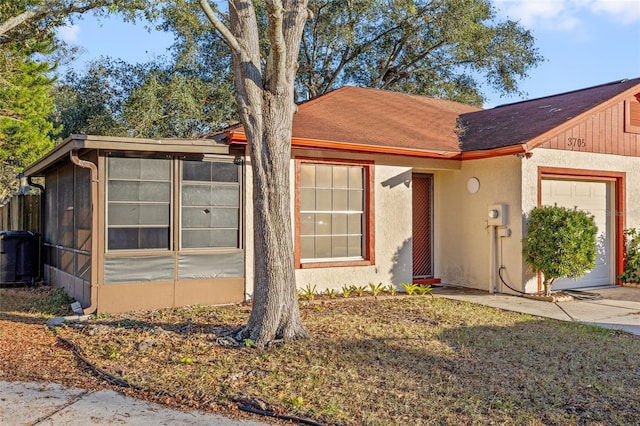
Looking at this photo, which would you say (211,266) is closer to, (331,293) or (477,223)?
(331,293)

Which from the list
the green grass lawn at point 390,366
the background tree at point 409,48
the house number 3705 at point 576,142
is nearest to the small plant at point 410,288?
the green grass lawn at point 390,366

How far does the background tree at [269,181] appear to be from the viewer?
20.1ft

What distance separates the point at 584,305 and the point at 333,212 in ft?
15.1

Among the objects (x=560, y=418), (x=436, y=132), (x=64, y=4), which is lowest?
(x=560, y=418)

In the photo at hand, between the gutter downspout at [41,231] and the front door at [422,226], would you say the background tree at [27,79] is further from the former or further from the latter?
the front door at [422,226]

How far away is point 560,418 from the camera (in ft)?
13.6

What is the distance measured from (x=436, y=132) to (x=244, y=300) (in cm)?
573

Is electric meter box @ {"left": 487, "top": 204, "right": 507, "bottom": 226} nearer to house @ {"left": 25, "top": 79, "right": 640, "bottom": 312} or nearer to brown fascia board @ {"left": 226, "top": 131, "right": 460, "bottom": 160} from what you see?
house @ {"left": 25, "top": 79, "right": 640, "bottom": 312}

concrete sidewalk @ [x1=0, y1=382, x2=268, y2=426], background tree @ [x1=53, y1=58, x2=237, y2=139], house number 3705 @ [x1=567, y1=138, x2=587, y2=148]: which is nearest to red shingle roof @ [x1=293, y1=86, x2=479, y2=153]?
house number 3705 @ [x1=567, y1=138, x2=587, y2=148]

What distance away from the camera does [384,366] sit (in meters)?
5.38

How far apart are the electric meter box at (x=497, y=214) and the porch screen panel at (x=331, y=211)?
246 cm

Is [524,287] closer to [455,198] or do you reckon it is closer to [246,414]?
[455,198]

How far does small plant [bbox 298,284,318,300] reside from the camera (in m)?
9.25

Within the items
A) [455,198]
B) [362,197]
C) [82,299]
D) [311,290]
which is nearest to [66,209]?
[82,299]
